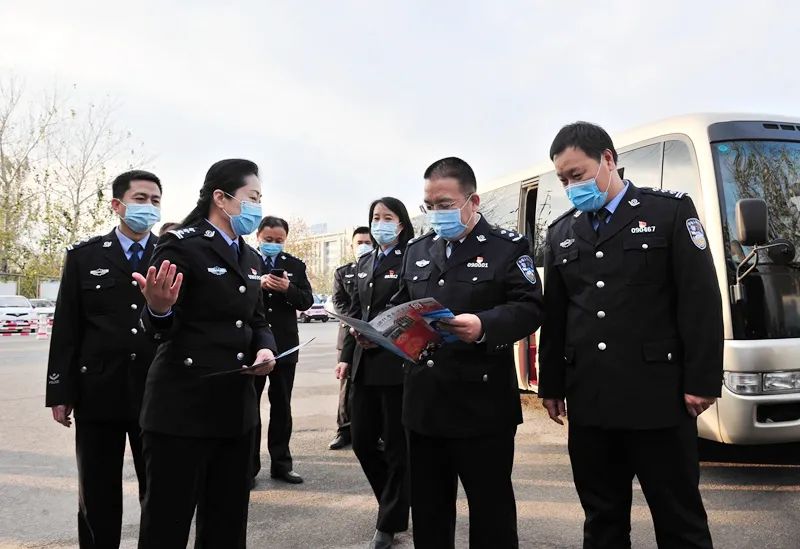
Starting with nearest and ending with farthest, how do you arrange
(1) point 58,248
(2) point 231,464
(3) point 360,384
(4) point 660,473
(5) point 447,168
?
(4) point 660,473 → (2) point 231,464 → (5) point 447,168 → (3) point 360,384 → (1) point 58,248

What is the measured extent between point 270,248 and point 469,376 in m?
3.22

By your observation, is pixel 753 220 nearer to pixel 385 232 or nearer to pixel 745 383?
pixel 745 383

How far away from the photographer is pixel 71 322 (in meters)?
2.99

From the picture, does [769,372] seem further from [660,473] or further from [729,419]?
[660,473]

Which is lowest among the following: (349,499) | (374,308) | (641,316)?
(349,499)

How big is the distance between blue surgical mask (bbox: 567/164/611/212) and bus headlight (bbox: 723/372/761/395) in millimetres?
2202

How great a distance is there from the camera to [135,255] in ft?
10.6

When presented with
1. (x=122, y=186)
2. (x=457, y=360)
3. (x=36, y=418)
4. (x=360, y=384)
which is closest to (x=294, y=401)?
(x=36, y=418)

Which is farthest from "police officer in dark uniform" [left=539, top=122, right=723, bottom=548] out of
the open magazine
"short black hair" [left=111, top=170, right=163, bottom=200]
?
"short black hair" [left=111, top=170, right=163, bottom=200]

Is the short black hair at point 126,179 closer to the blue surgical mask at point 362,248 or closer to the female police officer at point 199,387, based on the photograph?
the female police officer at point 199,387

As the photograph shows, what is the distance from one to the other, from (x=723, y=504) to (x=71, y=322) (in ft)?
13.6

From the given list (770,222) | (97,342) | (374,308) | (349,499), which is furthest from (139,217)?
(770,222)

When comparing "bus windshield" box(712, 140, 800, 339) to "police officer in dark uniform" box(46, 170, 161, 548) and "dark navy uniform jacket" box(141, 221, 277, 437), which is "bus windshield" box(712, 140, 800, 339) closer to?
"dark navy uniform jacket" box(141, 221, 277, 437)

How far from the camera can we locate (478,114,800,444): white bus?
4.03m
